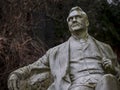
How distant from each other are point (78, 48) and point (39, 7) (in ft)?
16.0

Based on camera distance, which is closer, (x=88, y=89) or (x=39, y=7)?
(x=88, y=89)

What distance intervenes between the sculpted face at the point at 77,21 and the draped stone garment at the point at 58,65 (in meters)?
0.20

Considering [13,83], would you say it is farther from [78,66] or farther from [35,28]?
[35,28]

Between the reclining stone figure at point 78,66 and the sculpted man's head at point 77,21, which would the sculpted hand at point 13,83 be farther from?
the sculpted man's head at point 77,21

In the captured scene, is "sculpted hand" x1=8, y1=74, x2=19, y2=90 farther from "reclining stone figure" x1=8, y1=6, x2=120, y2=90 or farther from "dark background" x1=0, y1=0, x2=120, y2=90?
"dark background" x1=0, y1=0, x2=120, y2=90

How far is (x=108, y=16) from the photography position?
47.0ft

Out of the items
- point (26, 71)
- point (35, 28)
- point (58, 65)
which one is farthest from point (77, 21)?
point (35, 28)

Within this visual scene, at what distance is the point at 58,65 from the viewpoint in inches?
320

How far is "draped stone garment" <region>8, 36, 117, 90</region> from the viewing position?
797 cm

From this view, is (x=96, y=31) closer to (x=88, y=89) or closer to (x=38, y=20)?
(x=38, y=20)

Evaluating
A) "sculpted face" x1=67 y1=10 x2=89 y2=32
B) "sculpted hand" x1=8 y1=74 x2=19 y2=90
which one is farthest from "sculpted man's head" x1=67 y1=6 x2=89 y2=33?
"sculpted hand" x1=8 y1=74 x2=19 y2=90

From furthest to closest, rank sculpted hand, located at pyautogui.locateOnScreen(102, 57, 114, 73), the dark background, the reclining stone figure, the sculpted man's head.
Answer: the dark background → the sculpted man's head → sculpted hand, located at pyautogui.locateOnScreen(102, 57, 114, 73) → the reclining stone figure

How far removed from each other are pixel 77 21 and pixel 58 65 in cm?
58

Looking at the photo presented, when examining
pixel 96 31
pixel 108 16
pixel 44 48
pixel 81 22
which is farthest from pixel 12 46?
pixel 81 22
